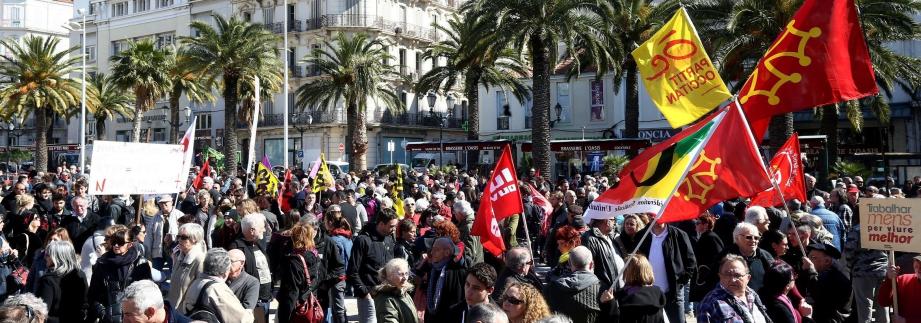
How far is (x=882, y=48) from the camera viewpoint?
23156 millimetres

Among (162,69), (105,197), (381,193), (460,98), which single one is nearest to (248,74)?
(162,69)

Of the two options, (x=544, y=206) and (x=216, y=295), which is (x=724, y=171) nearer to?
(x=216, y=295)

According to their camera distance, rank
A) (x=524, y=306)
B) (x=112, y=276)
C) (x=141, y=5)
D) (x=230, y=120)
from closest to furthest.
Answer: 1. (x=524, y=306)
2. (x=112, y=276)
3. (x=230, y=120)
4. (x=141, y=5)

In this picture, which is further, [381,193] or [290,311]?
[381,193]

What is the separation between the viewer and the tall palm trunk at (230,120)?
3272 centimetres

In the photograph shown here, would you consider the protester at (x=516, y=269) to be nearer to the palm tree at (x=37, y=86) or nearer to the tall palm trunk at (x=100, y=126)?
the palm tree at (x=37, y=86)

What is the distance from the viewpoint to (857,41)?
754 centimetres

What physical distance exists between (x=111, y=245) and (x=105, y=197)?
632cm

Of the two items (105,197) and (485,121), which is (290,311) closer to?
(105,197)

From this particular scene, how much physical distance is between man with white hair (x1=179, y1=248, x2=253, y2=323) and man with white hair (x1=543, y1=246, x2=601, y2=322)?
2.23 m

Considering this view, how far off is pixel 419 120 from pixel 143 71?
21.8 metres

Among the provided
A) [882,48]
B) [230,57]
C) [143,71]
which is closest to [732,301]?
[882,48]

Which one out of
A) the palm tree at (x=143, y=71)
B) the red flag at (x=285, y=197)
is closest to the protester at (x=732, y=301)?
the red flag at (x=285, y=197)

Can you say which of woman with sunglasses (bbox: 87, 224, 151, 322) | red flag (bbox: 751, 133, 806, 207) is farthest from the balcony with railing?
woman with sunglasses (bbox: 87, 224, 151, 322)
